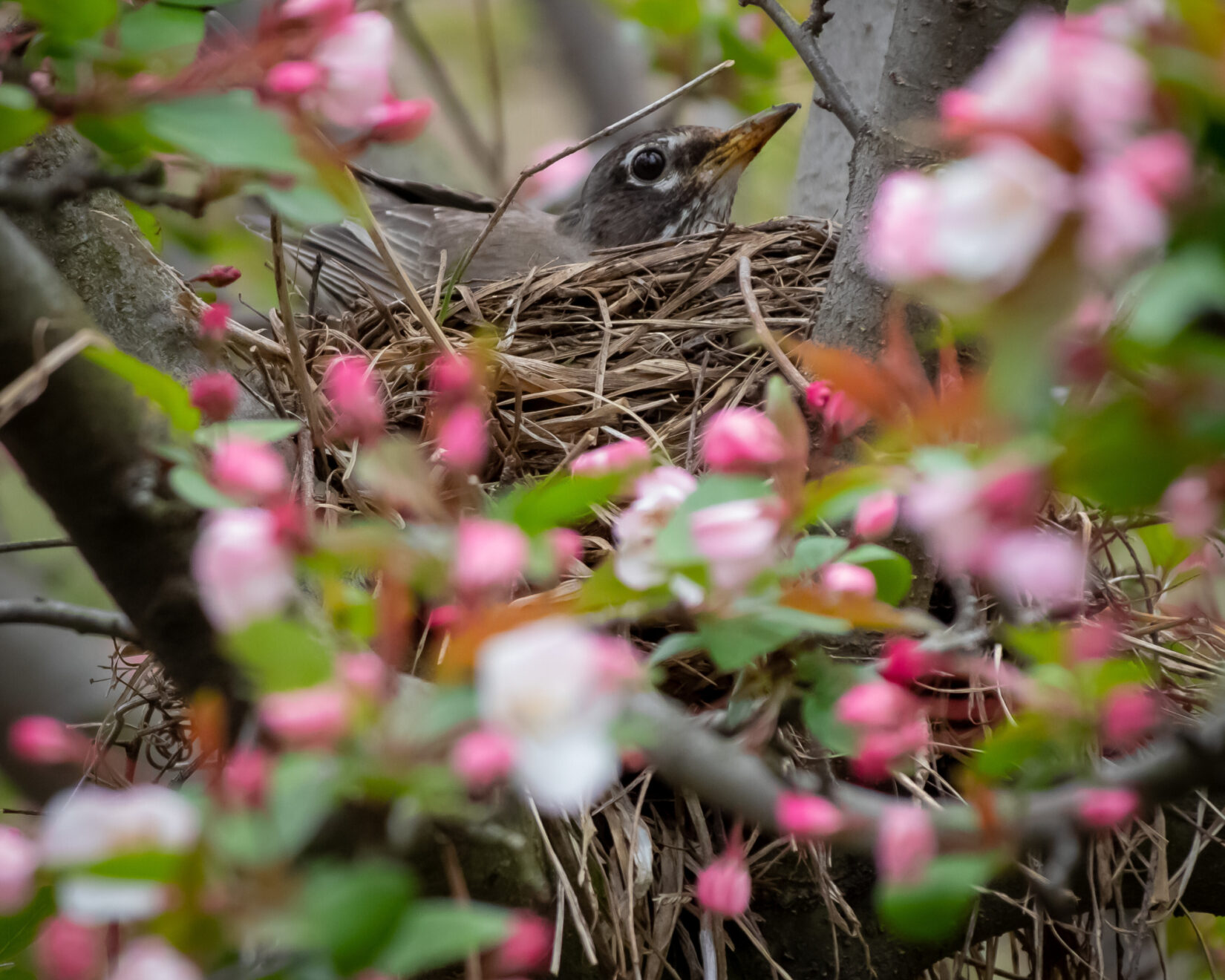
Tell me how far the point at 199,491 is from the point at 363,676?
23 cm

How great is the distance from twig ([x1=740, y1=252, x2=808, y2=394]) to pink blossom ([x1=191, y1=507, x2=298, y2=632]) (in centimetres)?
72

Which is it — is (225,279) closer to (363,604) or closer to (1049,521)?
(363,604)

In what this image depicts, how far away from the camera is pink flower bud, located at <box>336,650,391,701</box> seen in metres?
0.68

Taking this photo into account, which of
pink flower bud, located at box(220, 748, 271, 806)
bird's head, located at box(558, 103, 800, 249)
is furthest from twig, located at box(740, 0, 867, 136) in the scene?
pink flower bud, located at box(220, 748, 271, 806)

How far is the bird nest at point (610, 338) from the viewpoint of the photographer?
2041mm

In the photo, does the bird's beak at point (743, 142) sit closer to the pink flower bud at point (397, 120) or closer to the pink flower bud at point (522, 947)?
the pink flower bud at point (397, 120)

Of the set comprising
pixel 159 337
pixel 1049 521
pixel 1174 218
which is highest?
pixel 1174 218

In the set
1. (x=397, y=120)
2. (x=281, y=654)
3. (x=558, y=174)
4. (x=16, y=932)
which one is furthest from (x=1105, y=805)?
(x=558, y=174)

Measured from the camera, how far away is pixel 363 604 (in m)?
0.84

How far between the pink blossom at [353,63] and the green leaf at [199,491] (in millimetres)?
298

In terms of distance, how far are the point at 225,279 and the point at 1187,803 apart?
158cm

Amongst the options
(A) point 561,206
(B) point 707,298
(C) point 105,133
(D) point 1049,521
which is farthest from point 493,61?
(C) point 105,133

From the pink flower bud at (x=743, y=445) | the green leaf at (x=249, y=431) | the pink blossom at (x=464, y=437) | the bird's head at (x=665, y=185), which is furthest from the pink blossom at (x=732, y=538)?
the bird's head at (x=665, y=185)

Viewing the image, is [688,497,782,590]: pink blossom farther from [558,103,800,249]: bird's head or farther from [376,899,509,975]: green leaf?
[558,103,800,249]: bird's head
